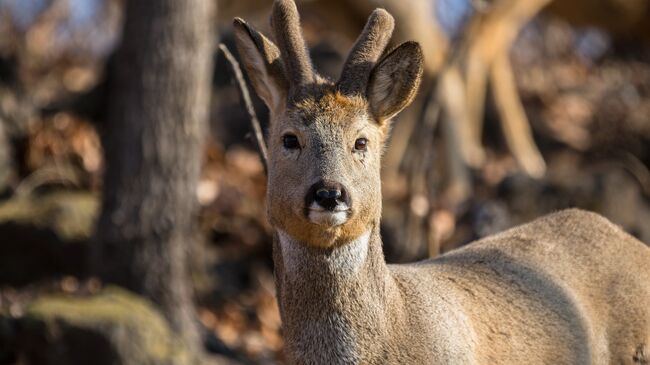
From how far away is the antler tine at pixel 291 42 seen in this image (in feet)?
17.9

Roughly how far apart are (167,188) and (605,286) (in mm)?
5324

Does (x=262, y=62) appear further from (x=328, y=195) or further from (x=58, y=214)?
(x=58, y=214)

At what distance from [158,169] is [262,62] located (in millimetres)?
5283

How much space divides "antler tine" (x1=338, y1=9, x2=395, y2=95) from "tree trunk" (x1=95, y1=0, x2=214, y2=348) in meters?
5.30

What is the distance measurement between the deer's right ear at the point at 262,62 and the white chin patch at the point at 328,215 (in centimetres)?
69

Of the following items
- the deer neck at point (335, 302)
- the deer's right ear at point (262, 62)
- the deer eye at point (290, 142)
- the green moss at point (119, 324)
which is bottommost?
the green moss at point (119, 324)

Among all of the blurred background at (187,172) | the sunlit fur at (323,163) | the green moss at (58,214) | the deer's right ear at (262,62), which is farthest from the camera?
the green moss at (58,214)

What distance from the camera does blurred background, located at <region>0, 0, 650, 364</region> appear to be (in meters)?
10.5

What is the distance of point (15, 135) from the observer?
13.0 metres

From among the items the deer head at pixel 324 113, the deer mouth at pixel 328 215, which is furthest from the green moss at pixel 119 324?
the deer mouth at pixel 328 215

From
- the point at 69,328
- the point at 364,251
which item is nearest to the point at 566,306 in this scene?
the point at 364,251

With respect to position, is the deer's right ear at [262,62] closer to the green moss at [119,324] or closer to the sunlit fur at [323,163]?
the sunlit fur at [323,163]

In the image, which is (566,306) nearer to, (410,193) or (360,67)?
(360,67)

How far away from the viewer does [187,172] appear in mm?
10719
